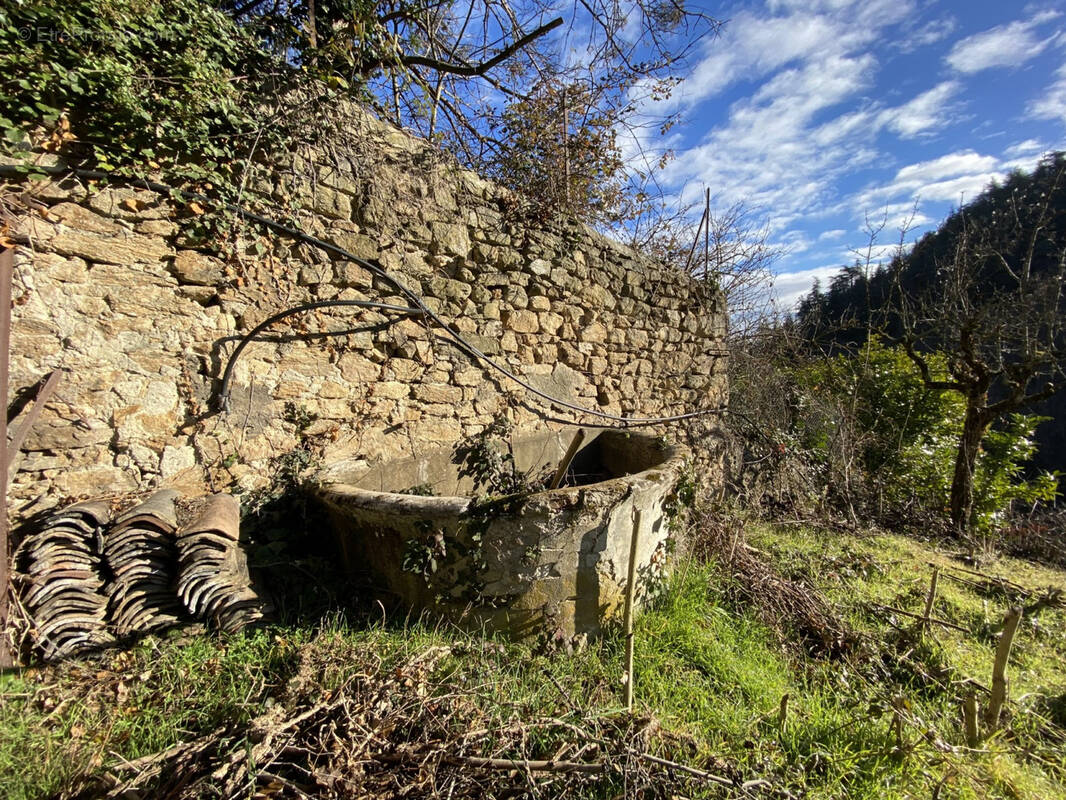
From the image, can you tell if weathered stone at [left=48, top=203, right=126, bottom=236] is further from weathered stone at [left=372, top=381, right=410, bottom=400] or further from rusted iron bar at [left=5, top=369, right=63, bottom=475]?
weathered stone at [left=372, top=381, right=410, bottom=400]

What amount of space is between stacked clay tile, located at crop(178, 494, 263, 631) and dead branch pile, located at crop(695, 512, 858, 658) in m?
2.87

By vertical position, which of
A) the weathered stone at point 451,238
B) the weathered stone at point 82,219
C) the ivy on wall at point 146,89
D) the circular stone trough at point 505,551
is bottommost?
the circular stone trough at point 505,551

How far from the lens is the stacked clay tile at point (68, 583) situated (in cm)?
177

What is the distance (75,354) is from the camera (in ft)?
6.63

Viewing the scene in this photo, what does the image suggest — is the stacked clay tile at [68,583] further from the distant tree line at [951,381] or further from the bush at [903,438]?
the bush at [903,438]

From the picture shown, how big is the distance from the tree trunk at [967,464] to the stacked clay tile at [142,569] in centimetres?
923

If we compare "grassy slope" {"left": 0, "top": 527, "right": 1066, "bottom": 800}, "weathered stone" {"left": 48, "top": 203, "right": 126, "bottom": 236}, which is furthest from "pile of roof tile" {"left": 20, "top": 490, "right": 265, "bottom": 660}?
"weathered stone" {"left": 48, "top": 203, "right": 126, "bottom": 236}

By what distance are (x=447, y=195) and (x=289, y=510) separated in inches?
90.3

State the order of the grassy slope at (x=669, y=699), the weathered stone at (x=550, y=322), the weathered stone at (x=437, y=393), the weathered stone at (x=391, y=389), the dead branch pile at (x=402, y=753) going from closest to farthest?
1. the dead branch pile at (x=402, y=753)
2. the grassy slope at (x=669, y=699)
3. the weathered stone at (x=391, y=389)
4. the weathered stone at (x=437, y=393)
5. the weathered stone at (x=550, y=322)

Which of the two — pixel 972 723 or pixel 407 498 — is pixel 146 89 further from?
pixel 972 723

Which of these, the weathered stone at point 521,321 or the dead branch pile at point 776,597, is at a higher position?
the weathered stone at point 521,321

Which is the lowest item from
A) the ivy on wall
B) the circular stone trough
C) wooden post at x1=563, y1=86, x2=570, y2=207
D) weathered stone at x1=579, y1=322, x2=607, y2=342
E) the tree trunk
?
the tree trunk

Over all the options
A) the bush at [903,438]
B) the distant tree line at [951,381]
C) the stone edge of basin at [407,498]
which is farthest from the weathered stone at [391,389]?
the bush at [903,438]

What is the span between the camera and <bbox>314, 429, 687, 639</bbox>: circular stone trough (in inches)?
85.3
